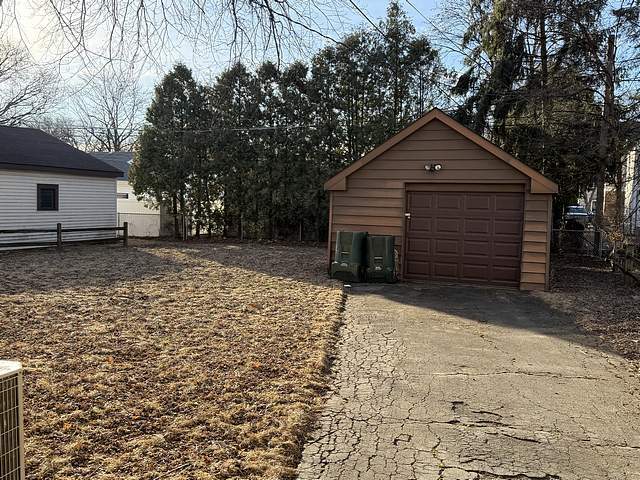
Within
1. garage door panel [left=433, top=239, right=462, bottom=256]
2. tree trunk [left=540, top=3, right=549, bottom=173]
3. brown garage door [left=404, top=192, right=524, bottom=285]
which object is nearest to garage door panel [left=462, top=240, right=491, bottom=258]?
brown garage door [left=404, top=192, right=524, bottom=285]

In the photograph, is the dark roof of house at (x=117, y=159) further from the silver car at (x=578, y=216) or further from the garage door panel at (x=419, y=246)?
the silver car at (x=578, y=216)

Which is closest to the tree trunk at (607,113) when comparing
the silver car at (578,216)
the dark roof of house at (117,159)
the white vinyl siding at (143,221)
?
the silver car at (578,216)

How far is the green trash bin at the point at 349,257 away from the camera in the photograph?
10.6m

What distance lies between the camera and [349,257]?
10625 mm

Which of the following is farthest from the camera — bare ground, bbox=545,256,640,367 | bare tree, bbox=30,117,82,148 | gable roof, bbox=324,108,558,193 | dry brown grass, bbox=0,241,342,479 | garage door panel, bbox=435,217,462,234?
bare tree, bbox=30,117,82,148

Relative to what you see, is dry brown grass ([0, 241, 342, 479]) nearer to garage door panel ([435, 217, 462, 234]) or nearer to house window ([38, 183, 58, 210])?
garage door panel ([435, 217, 462, 234])

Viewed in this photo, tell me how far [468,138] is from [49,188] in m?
13.9

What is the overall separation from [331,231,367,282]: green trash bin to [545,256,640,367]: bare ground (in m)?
3.66

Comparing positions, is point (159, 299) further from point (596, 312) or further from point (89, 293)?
point (596, 312)

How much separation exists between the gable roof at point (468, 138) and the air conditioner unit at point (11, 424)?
31.1 feet

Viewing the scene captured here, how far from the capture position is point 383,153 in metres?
11.0

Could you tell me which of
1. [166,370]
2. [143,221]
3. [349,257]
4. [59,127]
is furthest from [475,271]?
[59,127]

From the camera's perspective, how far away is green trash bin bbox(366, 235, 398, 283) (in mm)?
10594

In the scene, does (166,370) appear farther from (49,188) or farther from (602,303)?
(49,188)
